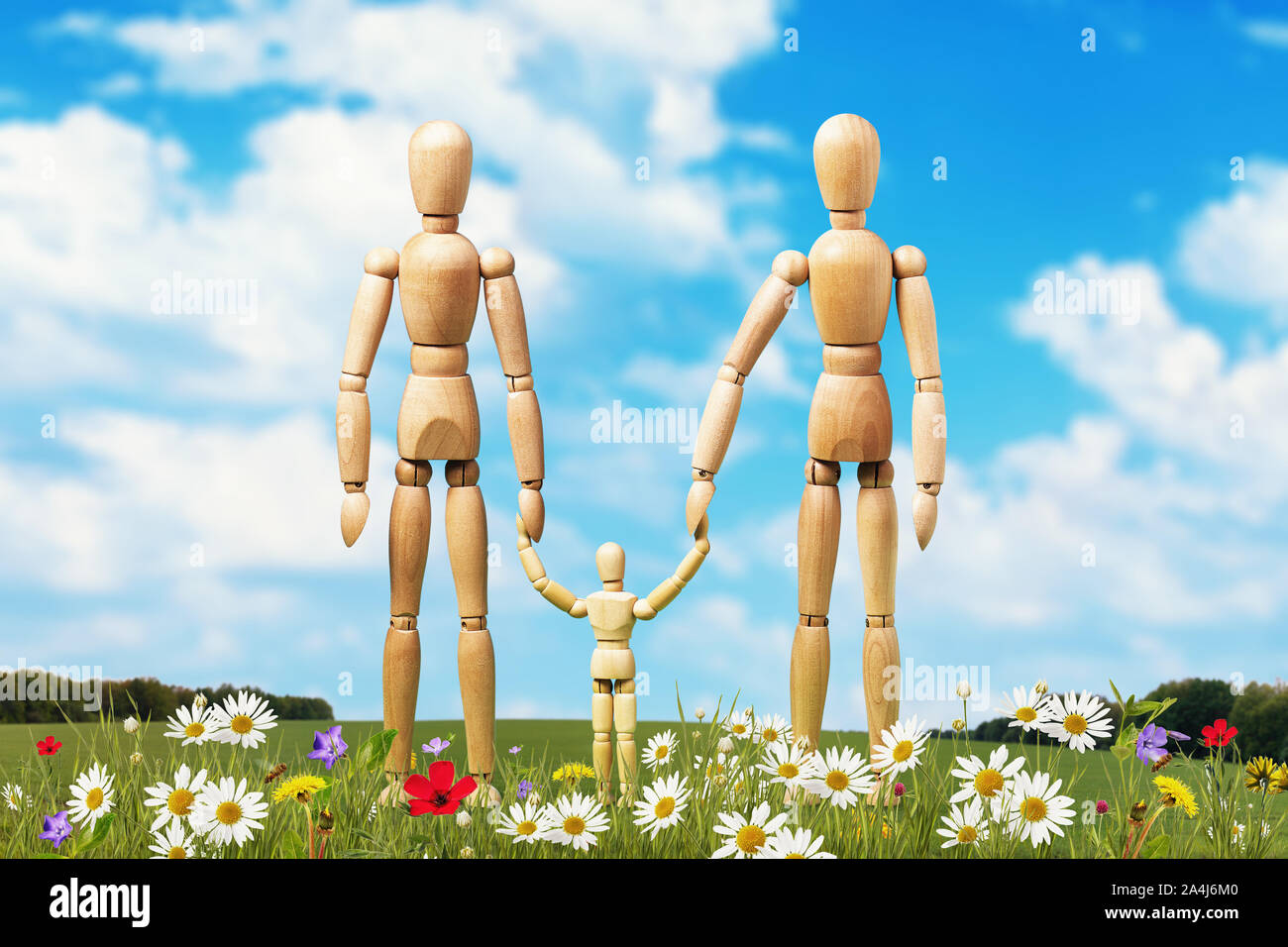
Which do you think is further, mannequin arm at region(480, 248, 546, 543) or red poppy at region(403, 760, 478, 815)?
mannequin arm at region(480, 248, 546, 543)

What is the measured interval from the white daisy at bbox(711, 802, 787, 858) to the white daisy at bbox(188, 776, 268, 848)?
1.40 m

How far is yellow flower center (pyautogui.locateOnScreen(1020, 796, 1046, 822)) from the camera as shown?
350 cm

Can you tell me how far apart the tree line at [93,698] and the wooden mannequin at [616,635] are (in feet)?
4.55

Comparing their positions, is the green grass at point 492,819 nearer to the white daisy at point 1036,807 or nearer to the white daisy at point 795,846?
the white daisy at point 1036,807

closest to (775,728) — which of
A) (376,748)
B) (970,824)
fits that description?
(970,824)

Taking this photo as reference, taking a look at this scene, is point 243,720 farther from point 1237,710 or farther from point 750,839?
point 1237,710

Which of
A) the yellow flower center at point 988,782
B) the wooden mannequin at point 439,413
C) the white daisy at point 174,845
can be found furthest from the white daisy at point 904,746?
the white daisy at point 174,845

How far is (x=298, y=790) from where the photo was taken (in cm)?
336

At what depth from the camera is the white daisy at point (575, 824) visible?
3.75m

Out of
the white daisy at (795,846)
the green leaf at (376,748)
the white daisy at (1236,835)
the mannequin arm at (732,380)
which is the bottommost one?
the white daisy at (1236,835)

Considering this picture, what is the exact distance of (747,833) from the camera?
11.4 ft

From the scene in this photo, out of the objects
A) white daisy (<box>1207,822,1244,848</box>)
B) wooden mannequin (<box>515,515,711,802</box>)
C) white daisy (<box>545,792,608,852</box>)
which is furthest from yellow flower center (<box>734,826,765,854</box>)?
white daisy (<box>1207,822,1244,848</box>)

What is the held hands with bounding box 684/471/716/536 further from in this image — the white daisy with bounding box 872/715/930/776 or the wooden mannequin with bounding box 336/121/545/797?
the white daisy with bounding box 872/715/930/776
